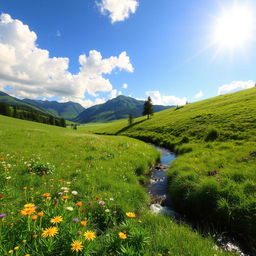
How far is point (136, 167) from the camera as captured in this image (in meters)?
11.3

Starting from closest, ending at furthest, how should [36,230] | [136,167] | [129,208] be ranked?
[36,230] → [129,208] → [136,167]

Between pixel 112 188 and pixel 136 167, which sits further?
A: pixel 136 167

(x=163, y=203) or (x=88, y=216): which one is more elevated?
(x=88, y=216)

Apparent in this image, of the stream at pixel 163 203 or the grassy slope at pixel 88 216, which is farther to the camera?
the stream at pixel 163 203

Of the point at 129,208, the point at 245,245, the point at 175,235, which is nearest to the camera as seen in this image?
the point at 175,235

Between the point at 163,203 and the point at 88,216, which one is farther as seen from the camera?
the point at 163,203

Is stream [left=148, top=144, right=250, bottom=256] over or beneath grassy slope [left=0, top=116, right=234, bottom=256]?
beneath

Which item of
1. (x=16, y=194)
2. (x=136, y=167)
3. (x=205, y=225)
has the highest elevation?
(x=16, y=194)

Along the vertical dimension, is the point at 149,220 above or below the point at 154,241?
below

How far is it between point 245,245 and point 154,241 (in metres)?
3.63

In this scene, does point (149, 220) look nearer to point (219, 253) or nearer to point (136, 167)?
point (219, 253)

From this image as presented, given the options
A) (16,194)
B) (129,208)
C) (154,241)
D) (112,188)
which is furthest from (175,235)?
(16,194)

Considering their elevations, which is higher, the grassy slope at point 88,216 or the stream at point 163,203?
the grassy slope at point 88,216

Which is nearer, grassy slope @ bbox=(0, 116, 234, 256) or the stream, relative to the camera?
grassy slope @ bbox=(0, 116, 234, 256)
